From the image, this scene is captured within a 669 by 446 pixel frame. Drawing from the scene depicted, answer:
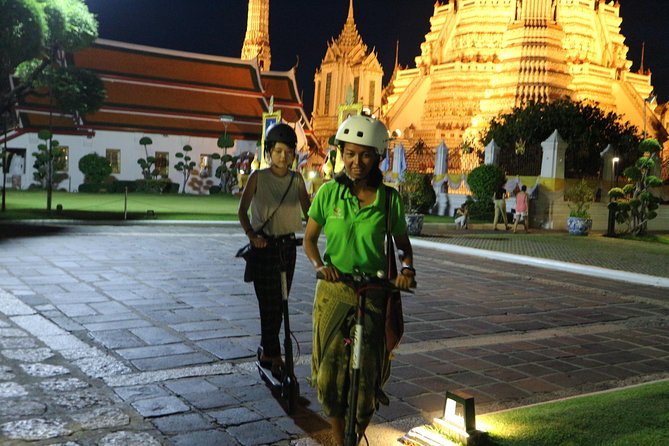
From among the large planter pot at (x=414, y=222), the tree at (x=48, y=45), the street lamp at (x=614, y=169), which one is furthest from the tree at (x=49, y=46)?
the street lamp at (x=614, y=169)

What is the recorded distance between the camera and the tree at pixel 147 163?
38.5m

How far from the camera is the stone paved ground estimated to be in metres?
4.05

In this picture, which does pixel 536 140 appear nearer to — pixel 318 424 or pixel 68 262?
pixel 68 262

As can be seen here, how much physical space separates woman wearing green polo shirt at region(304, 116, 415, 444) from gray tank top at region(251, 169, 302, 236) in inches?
45.0

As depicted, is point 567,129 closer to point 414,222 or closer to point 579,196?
point 579,196

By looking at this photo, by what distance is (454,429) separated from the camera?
366 cm

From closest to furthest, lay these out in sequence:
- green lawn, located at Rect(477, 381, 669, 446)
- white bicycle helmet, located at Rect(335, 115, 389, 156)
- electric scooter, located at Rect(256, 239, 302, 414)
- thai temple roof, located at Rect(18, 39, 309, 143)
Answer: white bicycle helmet, located at Rect(335, 115, 389, 156) < green lawn, located at Rect(477, 381, 669, 446) < electric scooter, located at Rect(256, 239, 302, 414) < thai temple roof, located at Rect(18, 39, 309, 143)

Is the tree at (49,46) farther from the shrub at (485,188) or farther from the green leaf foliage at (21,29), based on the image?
the shrub at (485,188)

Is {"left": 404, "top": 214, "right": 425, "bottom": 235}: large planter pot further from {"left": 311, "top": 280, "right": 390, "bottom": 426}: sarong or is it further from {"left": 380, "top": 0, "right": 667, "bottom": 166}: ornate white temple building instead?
{"left": 380, "top": 0, "right": 667, "bottom": 166}: ornate white temple building

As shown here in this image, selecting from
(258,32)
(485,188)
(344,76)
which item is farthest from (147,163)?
(258,32)

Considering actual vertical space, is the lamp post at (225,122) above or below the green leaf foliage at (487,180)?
above

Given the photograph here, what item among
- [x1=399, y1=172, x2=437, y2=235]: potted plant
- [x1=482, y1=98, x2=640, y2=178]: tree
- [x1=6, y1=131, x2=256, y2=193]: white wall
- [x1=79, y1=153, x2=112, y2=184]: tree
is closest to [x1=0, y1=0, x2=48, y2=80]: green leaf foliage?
[x1=399, y1=172, x2=437, y2=235]: potted plant

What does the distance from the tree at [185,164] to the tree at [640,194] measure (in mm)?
25244

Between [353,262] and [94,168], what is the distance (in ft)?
115
